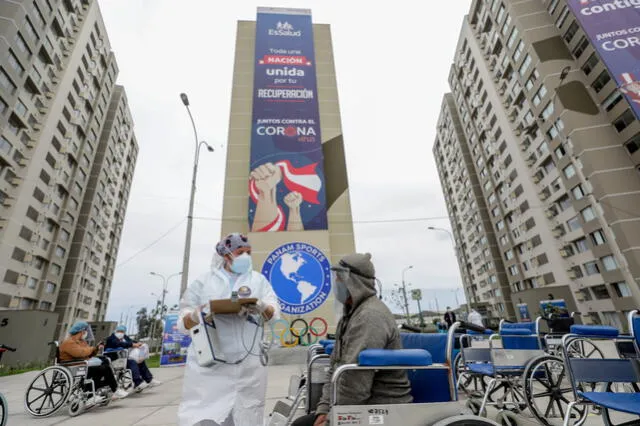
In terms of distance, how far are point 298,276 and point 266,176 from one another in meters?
3.93

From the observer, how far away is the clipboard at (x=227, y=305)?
1.68m

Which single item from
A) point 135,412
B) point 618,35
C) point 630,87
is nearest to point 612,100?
point 618,35

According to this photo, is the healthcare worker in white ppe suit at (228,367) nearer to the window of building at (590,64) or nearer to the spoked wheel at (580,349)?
the spoked wheel at (580,349)

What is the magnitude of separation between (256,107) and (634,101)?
1304cm

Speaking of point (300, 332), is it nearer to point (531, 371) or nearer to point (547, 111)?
point (531, 371)

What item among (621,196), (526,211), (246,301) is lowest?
(246,301)

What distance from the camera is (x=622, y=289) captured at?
17578 millimetres

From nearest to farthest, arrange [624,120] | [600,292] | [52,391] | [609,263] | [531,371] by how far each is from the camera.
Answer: [531,371] < [52,391] < [624,120] < [609,263] < [600,292]

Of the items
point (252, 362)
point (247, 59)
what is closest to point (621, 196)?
point (247, 59)

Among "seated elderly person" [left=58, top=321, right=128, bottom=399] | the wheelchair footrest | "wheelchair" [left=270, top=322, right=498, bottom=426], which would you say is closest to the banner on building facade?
"seated elderly person" [left=58, top=321, right=128, bottom=399]

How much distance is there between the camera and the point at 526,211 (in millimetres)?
26734

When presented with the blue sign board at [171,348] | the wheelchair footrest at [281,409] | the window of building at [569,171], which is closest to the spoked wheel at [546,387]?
the wheelchair footrest at [281,409]

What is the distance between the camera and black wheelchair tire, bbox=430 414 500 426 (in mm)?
1259

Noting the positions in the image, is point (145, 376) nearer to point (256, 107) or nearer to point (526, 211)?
point (256, 107)
